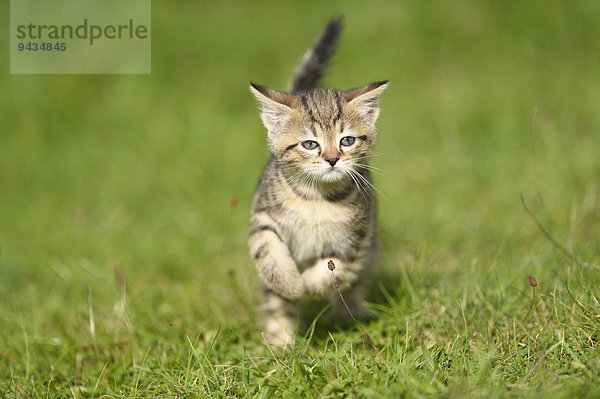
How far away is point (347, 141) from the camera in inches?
112

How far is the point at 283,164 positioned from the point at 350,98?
493mm

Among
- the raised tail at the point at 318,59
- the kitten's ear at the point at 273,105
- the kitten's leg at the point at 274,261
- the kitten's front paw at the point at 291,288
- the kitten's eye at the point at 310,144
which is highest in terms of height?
the raised tail at the point at 318,59

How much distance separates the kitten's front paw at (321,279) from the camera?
276 centimetres

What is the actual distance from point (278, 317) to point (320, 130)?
1.10 meters

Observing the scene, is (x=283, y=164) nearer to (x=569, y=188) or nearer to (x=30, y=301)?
(x=30, y=301)

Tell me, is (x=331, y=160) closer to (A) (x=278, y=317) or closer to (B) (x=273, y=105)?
(B) (x=273, y=105)

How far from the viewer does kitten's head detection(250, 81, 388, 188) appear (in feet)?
8.86

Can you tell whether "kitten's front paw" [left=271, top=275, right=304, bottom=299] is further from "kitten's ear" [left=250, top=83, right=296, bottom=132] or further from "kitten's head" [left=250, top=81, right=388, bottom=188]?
"kitten's ear" [left=250, top=83, right=296, bottom=132]

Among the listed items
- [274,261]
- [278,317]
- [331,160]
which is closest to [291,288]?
[274,261]

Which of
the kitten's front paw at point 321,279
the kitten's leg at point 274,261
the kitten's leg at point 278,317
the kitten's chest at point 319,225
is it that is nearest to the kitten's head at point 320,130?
the kitten's chest at point 319,225

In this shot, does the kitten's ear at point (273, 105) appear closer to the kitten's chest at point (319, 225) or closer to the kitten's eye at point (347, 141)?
the kitten's eye at point (347, 141)

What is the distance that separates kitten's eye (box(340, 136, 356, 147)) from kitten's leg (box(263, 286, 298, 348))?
3.04ft

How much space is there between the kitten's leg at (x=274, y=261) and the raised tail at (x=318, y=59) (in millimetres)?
944

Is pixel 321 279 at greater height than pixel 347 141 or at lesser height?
lesser
